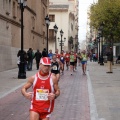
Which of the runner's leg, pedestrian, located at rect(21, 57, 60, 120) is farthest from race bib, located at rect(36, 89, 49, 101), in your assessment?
the runner's leg

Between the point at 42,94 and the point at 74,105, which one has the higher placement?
the point at 42,94

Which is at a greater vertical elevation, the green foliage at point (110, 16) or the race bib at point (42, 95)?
the green foliage at point (110, 16)

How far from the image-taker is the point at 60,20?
8619 cm

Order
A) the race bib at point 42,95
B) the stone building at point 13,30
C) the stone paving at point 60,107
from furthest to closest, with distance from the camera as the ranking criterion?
the stone building at point 13,30
the stone paving at point 60,107
the race bib at point 42,95

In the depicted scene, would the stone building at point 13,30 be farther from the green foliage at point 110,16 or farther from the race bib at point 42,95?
the race bib at point 42,95

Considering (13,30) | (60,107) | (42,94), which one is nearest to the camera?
(42,94)

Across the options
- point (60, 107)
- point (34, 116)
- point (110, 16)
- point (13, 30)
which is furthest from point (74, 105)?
point (110, 16)

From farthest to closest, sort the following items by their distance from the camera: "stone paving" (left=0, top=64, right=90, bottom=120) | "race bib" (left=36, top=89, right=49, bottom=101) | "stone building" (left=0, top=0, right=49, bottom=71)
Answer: "stone building" (left=0, top=0, right=49, bottom=71) → "stone paving" (left=0, top=64, right=90, bottom=120) → "race bib" (left=36, top=89, right=49, bottom=101)

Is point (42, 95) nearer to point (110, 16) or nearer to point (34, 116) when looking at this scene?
point (34, 116)

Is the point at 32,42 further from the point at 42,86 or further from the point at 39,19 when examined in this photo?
the point at 42,86

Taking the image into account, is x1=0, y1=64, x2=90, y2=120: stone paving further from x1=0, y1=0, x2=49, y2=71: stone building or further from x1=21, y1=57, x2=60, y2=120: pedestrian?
x1=0, y1=0, x2=49, y2=71: stone building

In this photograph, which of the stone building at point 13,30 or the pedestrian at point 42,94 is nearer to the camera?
the pedestrian at point 42,94

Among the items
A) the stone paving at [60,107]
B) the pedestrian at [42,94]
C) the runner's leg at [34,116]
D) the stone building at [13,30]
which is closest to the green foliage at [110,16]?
the stone building at [13,30]

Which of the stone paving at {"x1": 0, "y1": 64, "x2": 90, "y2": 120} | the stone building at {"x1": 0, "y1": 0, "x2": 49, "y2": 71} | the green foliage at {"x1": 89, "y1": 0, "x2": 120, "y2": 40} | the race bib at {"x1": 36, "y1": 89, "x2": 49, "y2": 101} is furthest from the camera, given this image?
the green foliage at {"x1": 89, "y1": 0, "x2": 120, "y2": 40}
